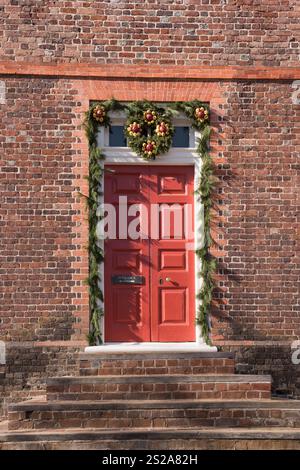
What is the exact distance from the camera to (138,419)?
7004 millimetres

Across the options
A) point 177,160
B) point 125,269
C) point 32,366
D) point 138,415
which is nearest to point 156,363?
point 138,415

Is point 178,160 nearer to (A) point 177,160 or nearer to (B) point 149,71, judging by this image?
(A) point 177,160

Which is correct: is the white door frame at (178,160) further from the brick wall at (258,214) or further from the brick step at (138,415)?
the brick step at (138,415)

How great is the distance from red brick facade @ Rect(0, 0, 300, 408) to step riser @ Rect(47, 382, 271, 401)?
36.2 inches

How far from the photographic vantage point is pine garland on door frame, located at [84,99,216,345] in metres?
8.33

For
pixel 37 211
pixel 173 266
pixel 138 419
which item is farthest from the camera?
pixel 173 266

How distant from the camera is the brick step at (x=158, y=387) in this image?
289 inches

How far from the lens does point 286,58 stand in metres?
8.69

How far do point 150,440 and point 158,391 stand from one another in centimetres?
77

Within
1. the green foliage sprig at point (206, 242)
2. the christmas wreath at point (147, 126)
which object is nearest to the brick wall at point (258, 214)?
the green foliage sprig at point (206, 242)

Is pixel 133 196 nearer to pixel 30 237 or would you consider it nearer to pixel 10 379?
pixel 30 237

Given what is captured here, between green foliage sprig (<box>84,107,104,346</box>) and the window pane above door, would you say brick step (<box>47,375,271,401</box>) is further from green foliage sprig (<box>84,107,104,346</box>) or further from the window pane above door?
the window pane above door
